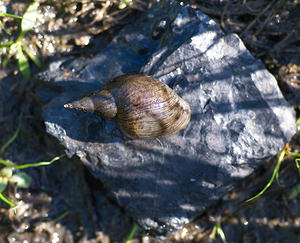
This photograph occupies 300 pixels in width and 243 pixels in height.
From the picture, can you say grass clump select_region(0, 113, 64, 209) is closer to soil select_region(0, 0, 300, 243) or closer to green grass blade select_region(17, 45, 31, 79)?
soil select_region(0, 0, 300, 243)

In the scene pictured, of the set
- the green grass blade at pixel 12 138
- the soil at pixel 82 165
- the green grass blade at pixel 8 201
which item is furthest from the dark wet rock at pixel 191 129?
the green grass blade at pixel 8 201

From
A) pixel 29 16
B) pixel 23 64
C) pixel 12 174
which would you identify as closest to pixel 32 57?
pixel 23 64

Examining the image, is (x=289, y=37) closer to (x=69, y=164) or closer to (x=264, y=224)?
(x=264, y=224)

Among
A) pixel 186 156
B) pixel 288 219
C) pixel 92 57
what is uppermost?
pixel 92 57

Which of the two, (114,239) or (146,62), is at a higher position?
(146,62)

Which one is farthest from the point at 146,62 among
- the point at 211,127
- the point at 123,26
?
the point at 211,127

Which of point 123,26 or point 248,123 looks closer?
point 248,123
